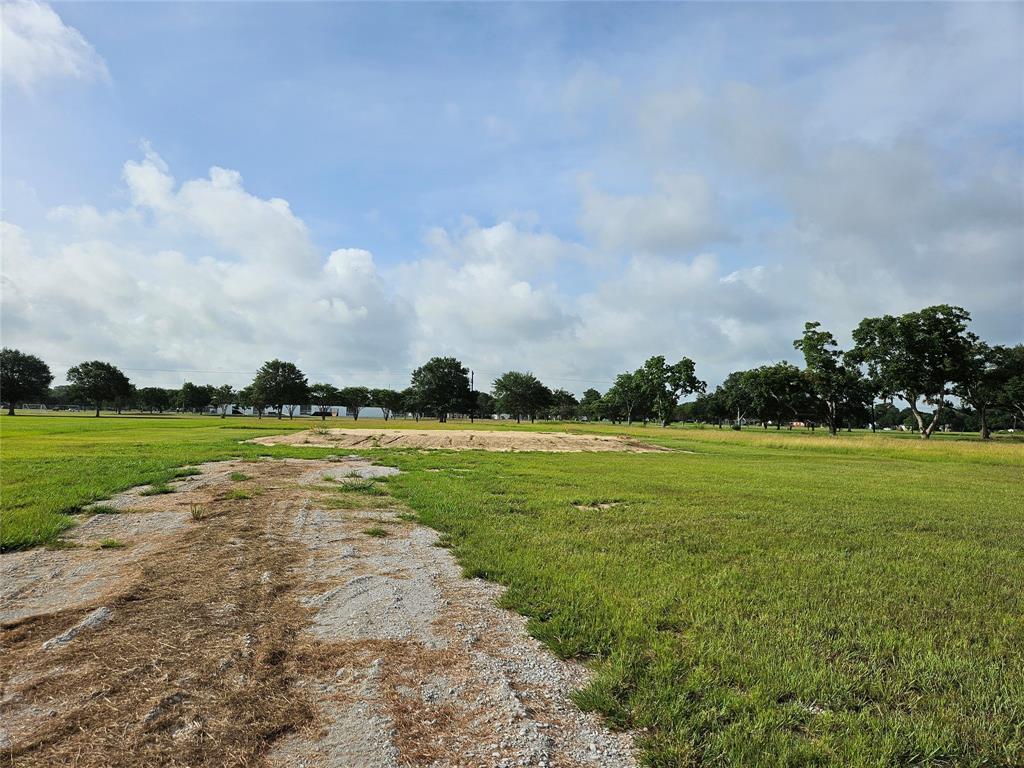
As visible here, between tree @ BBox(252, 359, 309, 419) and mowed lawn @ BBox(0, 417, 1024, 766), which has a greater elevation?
tree @ BBox(252, 359, 309, 419)

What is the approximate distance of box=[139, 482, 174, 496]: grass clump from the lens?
1164 cm

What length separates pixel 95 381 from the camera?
104250 millimetres

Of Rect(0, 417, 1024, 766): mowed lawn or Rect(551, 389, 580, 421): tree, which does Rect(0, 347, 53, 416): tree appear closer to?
Rect(0, 417, 1024, 766): mowed lawn

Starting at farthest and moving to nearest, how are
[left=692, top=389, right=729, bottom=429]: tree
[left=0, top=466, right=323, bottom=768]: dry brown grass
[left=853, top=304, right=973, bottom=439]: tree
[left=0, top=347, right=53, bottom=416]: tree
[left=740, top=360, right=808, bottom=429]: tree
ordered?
1. [left=692, top=389, right=729, bottom=429]: tree
2. [left=0, top=347, right=53, bottom=416]: tree
3. [left=740, top=360, right=808, bottom=429]: tree
4. [left=853, top=304, right=973, bottom=439]: tree
5. [left=0, top=466, right=323, bottom=768]: dry brown grass

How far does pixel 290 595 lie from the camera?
555 centimetres

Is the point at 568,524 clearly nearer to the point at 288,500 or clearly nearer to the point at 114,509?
the point at 288,500

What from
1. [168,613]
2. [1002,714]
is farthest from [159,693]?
[1002,714]

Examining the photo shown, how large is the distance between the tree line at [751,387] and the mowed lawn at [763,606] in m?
62.8

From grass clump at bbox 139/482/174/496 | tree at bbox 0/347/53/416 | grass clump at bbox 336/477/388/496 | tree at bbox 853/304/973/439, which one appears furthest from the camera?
tree at bbox 0/347/53/416

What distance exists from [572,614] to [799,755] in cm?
235

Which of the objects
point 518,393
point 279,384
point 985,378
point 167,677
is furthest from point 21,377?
point 985,378

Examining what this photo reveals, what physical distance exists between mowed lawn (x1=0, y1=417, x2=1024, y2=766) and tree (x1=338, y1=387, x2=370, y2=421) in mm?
148888

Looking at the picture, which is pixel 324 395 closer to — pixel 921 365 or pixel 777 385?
pixel 777 385

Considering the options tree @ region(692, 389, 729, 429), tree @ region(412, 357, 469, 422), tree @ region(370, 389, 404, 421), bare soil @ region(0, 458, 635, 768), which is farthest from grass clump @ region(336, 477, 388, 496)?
tree @ region(370, 389, 404, 421)
